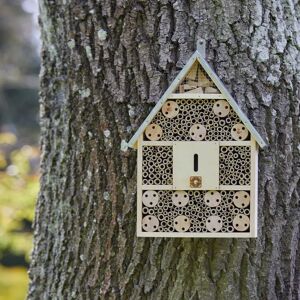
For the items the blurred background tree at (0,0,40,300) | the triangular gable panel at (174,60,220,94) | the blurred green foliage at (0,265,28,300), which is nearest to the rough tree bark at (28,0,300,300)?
the triangular gable panel at (174,60,220,94)

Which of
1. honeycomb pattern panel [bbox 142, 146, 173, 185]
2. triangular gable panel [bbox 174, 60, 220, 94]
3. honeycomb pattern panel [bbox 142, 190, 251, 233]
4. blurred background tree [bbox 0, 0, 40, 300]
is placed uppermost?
blurred background tree [bbox 0, 0, 40, 300]

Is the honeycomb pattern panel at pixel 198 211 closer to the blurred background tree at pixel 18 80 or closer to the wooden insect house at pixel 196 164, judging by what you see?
the wooden insect house at pixel 196 164

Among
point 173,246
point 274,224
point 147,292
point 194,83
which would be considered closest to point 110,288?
point 147,292

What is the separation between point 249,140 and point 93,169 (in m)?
0.48

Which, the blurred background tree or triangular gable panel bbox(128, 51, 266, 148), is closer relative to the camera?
triangular gable panel bbox(128, 51, 266, 148)

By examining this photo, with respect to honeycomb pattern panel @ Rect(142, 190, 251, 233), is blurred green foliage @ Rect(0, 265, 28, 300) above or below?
below

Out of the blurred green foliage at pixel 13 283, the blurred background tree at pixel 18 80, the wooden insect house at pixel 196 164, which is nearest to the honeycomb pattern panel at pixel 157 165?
the wooden insect house at pixel 196 164

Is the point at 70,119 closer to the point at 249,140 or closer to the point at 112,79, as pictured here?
the point at 112,79

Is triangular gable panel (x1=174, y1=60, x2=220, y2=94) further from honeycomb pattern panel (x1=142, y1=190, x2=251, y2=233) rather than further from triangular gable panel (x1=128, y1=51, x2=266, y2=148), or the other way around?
honeycomb pattern panel (x1=142, y1=190, x2=251, y2=233)

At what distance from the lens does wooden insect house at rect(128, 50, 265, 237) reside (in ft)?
5.39

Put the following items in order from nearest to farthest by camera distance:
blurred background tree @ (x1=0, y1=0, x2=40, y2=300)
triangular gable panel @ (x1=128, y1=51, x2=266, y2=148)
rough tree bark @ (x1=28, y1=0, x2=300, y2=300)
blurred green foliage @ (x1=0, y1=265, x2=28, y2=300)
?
triangular gable panel @ (x1=128, y1=51, x2=266, y2=148) < rough tree bark @ (x1=28, y1=0, x2=300, y2=300) < blurred green foliage @ (x1=0, y1=265, x2=28, y2=300) < blurred background tree @ (x1=0, y1=0, x2=40, y2=300)

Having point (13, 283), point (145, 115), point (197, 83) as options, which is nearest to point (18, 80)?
point (13, 283)

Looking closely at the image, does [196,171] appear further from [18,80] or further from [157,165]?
[18,80]

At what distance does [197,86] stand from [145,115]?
0.69ft
